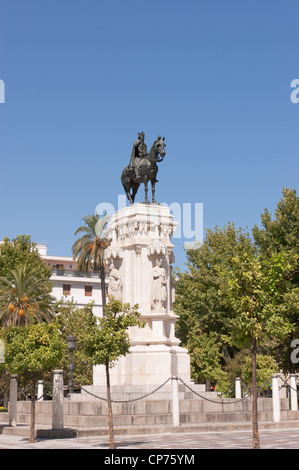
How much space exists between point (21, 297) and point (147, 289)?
21203mm

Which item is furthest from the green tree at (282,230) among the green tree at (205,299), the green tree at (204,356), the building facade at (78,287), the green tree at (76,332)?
the building facade at (78,287)

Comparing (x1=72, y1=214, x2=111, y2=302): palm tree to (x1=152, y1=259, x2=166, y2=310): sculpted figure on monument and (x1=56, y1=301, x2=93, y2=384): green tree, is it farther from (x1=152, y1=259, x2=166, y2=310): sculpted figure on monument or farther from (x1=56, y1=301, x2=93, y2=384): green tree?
(x1=152, y1=259, x2=166, y2=310): sculpted figure on monument

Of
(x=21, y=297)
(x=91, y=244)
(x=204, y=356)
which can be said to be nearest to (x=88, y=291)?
(x=91, y=244)

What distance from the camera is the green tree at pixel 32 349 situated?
62.0 feet

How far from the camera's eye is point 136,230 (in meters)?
25.9

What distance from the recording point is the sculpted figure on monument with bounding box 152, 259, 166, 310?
25.0 m

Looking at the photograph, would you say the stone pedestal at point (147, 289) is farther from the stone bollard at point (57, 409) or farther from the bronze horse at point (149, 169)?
the stone bollard at point (57, 409)

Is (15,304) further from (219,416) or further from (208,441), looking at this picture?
(208,441)

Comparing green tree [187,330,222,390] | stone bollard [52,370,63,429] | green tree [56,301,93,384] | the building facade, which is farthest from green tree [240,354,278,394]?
the building facade

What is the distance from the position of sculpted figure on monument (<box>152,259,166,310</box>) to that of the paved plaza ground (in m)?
5.93

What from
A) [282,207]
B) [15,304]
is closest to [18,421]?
[15,304]

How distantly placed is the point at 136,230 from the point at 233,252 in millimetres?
20320

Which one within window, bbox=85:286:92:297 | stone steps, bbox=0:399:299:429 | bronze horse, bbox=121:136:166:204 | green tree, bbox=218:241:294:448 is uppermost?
window, bbox=85:286:92:297

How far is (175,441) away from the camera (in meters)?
17.5
